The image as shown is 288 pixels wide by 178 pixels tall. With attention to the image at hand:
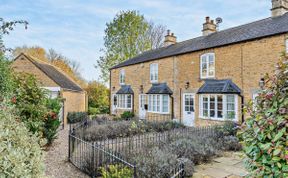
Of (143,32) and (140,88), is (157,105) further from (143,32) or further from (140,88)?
(143,32)

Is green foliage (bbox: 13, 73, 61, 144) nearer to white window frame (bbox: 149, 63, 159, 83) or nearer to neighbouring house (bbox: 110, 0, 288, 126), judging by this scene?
neighbouring house (bbox: 110, 0, 288, 126)

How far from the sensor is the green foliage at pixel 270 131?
234 centimetres

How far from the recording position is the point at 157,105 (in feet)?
61.0

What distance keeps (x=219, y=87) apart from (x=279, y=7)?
702cm

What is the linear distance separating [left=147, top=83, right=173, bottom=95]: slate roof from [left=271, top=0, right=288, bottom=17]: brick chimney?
9.35 m

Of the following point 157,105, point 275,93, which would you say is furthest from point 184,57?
point 275,93

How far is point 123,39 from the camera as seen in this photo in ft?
95.3

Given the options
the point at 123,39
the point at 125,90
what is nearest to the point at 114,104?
the point at 125,90

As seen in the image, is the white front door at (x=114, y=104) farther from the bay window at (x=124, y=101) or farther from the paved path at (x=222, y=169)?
the paved path at (x=222, y=169)

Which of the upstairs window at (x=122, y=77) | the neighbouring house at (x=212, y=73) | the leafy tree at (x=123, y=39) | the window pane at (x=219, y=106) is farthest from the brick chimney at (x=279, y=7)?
the leafy tree at (x=123, y=39)

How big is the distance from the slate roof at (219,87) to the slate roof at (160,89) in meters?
3.33

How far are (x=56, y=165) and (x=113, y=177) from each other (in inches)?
126

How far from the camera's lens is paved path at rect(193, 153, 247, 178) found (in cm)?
546

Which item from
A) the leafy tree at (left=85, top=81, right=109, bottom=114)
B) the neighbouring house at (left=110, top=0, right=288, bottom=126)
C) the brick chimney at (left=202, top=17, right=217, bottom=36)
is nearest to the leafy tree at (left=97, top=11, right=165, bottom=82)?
the leafy tree at (left=85, top=81, right=109, bottom=114)
